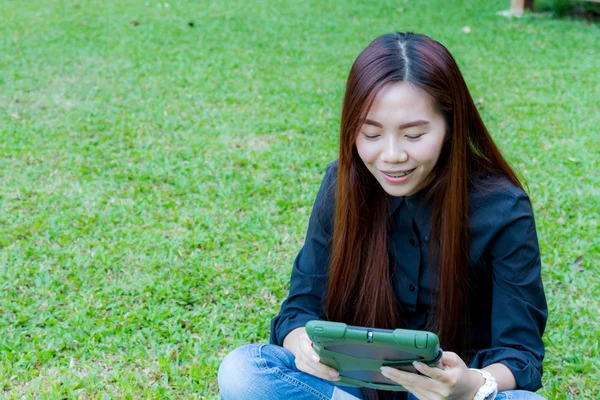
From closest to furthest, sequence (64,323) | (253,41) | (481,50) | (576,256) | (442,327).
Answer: (442,327)
(64,323)
(576,256)
(481,50)
(253,41)

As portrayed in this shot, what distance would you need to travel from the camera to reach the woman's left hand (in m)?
1.42

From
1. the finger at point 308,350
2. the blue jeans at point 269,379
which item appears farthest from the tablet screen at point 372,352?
the blue jeans at point 269,379

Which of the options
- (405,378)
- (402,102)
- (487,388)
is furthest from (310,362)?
(402,102)

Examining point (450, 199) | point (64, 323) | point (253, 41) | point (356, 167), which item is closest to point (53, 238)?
point (64, 323)

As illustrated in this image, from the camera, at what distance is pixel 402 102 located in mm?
1589

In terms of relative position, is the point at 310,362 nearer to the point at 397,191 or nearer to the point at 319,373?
the point at 319,373

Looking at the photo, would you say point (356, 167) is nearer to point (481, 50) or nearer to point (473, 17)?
point (481, 50)

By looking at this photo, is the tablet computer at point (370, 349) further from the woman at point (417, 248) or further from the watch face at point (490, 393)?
the watch face at point (490, 393)

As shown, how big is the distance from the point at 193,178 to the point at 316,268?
190 centimetres

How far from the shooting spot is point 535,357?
162cm

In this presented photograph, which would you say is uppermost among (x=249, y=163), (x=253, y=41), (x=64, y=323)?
(x=253, y=41)

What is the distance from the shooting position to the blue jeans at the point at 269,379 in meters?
1.72

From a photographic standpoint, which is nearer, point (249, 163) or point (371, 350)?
point (371, 350)

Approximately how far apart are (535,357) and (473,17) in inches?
248
